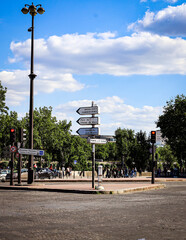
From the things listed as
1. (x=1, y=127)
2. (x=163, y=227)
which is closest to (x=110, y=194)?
(x=163, y=227)

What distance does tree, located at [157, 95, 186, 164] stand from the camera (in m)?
52.6

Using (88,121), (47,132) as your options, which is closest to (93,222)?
(88,121)

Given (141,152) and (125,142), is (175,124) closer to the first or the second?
(141,152)

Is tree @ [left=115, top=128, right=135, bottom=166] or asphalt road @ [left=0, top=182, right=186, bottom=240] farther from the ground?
tree @ [left=115, top=128, right=135, bottom=166]

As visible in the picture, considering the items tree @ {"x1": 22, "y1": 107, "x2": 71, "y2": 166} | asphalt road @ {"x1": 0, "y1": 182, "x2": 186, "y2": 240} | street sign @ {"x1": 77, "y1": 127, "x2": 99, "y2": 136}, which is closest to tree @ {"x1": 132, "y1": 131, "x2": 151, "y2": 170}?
tree @ {"x1": 22, "y1": 107, "x2": 71, "y2": 166}

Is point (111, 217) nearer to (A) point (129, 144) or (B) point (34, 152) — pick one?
(B) point (34, 152)

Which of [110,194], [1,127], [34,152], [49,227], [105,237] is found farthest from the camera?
[1,127]

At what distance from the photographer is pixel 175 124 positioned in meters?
52.9

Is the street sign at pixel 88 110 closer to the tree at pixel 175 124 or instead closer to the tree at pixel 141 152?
the tree at pixel 175 124

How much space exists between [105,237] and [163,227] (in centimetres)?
162

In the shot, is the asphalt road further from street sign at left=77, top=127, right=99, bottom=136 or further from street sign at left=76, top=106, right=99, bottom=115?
street sign at left=76, top=106, right=99, bottom=115

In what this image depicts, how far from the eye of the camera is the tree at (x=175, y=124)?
52625 mm

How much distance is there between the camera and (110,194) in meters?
16.2

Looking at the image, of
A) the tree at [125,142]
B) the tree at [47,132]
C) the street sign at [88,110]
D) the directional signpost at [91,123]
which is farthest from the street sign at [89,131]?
the tree at [125,142]
